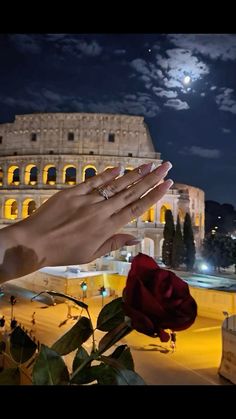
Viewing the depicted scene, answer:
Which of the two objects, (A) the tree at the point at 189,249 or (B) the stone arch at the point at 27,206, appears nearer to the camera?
(A) the tree at the point at 189,249

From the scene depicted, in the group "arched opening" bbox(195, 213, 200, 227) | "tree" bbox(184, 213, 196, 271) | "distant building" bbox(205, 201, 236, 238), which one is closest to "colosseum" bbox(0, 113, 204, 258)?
"arched opening" bbox(195, 213, 200, 227)

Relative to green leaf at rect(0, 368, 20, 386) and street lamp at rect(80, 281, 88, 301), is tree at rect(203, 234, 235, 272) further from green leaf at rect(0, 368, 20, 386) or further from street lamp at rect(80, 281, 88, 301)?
green leaf at rect(0, 368, 20, 386)

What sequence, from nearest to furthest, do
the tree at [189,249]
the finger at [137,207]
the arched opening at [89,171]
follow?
1. the finger at [137,207]
2. the tree at [189,249]
3. the arched opening at [89,171]

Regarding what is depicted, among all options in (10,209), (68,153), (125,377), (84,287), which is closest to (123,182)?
(125,377)

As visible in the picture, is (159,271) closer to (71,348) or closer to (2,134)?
(71,348)

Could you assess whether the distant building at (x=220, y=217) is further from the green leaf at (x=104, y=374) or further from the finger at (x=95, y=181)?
the green leaf at (x=104, y=374)

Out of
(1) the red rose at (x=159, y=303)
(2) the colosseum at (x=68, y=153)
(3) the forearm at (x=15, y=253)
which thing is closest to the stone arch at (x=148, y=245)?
(2) the colosseum at (x=68, y=153)

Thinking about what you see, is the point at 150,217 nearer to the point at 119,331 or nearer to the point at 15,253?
the point at 15,253
